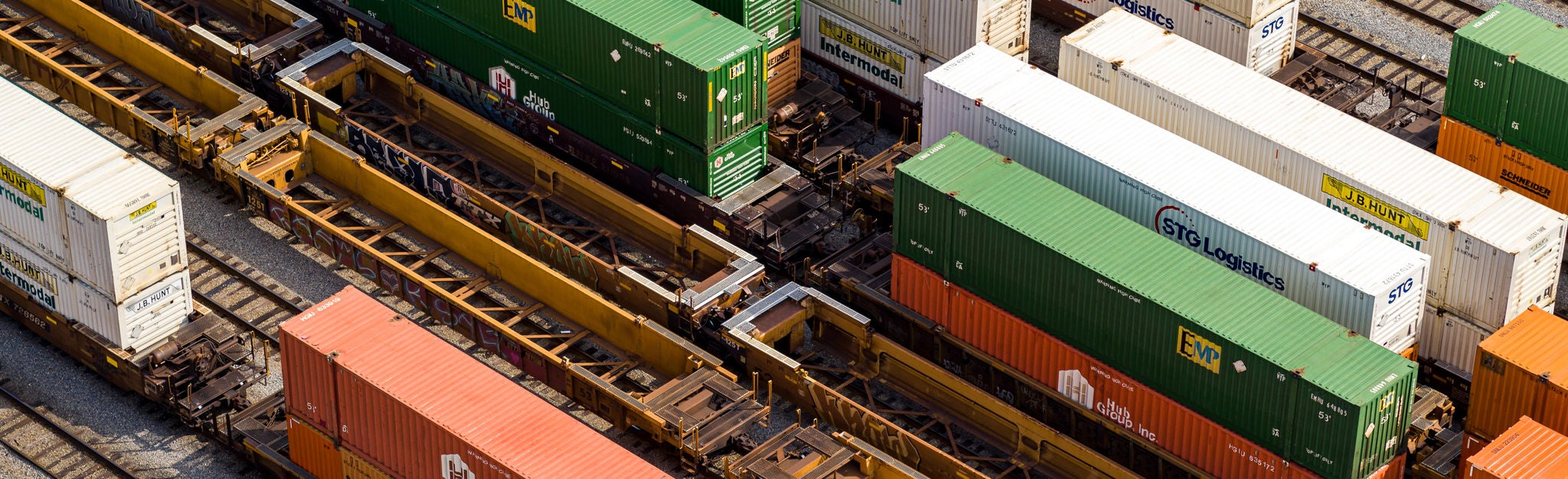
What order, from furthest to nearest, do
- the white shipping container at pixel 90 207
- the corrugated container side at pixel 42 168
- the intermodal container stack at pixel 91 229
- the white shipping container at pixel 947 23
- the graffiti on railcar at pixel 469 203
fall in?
the white shipping container at pixel 947 23
the graffiti on railcar at pixel 469 203
the corrugated container side at pixel 42 168
the intermodal container stack at pixel 91 229
the white shipping container at pixel 90 207

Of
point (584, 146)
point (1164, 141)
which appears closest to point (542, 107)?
point (584, 146)

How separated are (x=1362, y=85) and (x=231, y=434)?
38.2m

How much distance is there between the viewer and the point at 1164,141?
69375 millimetres

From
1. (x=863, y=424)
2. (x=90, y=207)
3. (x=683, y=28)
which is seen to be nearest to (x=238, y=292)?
(x=90, y=207)

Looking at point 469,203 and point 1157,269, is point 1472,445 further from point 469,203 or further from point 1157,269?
point 469,203

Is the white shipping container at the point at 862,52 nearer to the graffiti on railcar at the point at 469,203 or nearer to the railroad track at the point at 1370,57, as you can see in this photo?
the graffiti on railcar at the point at 469,203

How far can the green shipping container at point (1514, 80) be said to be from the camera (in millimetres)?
71500

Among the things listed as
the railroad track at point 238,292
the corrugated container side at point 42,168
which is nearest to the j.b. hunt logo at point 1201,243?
the railroad track at point 238,292

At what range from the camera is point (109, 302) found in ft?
218

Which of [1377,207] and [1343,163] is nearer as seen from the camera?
[1377,207]

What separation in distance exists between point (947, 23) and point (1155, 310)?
1694 cm

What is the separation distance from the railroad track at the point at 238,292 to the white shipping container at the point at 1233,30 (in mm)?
28125

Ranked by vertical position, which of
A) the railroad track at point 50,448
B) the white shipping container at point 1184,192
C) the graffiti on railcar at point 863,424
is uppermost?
the white shipping container at point 1184,192

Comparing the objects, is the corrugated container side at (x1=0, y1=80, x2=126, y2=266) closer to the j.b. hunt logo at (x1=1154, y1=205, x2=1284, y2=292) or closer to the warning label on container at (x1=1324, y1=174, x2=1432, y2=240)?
the j.b. hunt logo at (x1=1154, y1=205, x2=1284, y2=292)
